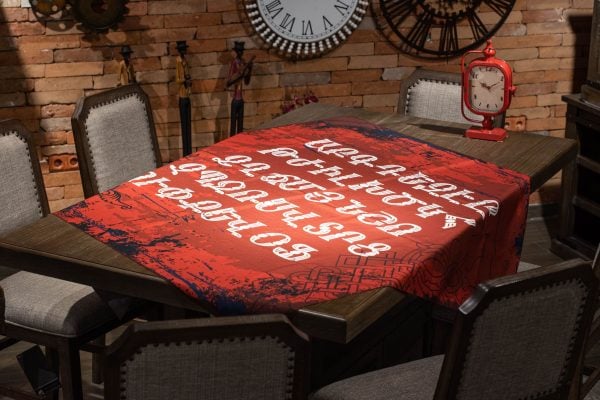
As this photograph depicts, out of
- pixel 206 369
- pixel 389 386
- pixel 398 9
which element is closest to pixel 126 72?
pixel 398 9

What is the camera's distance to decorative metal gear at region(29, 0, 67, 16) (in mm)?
4492

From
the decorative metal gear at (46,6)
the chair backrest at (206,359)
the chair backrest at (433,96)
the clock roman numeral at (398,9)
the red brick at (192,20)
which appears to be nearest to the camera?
the chair backrest at (206,359)

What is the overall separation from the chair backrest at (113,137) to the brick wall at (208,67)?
82 centimetres

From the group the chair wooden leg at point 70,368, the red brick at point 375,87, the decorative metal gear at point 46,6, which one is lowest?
the chair wooden leg at point 70,368

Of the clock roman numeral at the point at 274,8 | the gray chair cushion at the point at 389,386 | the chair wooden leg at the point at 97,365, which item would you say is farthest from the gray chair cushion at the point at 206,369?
the clock roman numeral at the point at 274,8

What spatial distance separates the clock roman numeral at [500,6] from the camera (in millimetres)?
5082

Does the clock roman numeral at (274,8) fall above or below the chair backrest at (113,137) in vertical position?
above

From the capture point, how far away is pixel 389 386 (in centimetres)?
260

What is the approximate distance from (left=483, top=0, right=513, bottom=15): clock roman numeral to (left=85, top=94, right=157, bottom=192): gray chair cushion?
2065mm

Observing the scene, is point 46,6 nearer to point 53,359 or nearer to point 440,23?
point 53,359

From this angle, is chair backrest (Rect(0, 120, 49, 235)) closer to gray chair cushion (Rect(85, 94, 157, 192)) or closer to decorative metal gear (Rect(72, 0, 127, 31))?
gray chair cushion (Rect(85, 94, 157, 192))

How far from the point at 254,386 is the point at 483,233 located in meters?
1.16

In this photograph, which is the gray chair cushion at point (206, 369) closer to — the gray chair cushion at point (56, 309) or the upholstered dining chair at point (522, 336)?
the upholstered dining chair at point (522, 336)

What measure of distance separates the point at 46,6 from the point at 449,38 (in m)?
2.04
